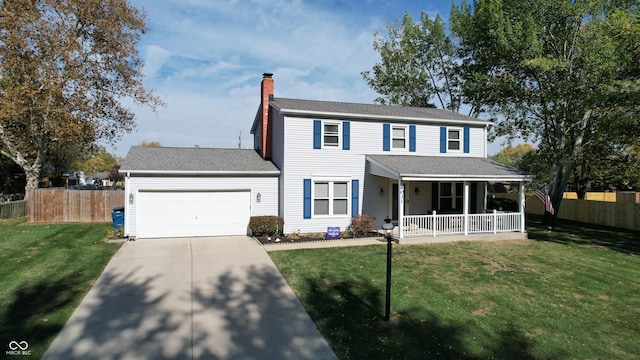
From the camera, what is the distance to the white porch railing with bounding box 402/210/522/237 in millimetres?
15164

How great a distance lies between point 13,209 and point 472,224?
2352 cm

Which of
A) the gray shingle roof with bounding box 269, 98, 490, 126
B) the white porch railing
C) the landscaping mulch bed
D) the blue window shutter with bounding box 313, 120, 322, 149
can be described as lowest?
the landscaping mulch bed

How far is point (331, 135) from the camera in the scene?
15797 millimetres

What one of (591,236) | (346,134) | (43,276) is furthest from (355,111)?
(43,276)

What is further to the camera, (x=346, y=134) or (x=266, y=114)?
(x=266, y=114)

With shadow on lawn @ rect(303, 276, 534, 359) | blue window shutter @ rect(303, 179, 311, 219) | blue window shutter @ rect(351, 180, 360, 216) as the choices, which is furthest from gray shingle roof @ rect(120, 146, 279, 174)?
shadow on lawn @ rect(303, 276, 534, 359)

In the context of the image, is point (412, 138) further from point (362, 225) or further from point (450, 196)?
point (362, 225)

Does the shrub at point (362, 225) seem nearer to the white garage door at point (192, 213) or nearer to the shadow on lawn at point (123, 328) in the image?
the white garage door at point (192, 213)

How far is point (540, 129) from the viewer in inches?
886

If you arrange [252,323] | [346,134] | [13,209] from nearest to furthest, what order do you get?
1. [252,323]
2. [346,134]
3. [13,209]

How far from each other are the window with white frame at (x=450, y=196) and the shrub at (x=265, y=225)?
Result: 798 cm

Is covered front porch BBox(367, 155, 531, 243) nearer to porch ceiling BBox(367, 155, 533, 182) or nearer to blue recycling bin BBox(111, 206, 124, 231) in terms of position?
porch ceiling BBox(367, 155, 533, 182)

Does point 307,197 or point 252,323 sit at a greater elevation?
point 307,197

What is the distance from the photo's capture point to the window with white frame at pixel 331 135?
15.7m
